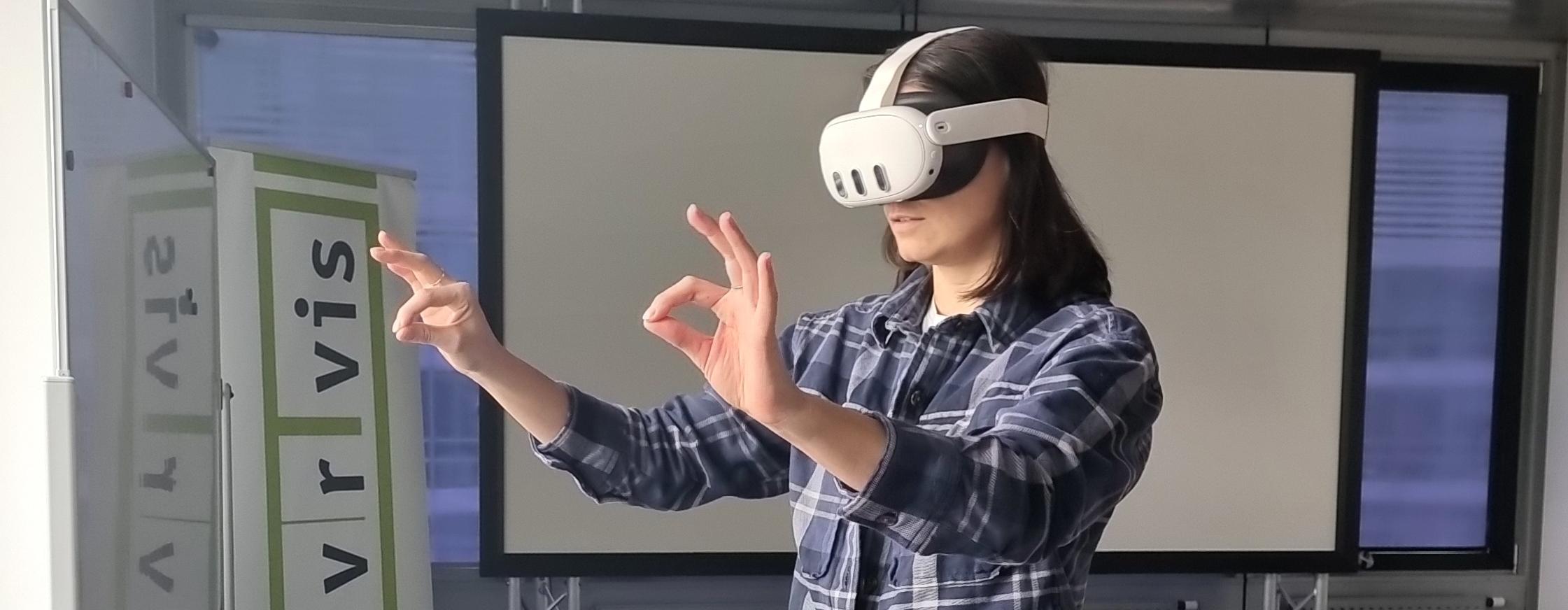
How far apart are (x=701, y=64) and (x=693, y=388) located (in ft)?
2.20

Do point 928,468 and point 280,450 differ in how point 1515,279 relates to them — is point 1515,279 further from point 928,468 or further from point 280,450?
point 280,450

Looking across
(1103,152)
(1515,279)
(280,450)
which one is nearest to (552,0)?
(280,450)

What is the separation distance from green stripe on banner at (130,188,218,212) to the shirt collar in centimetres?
92

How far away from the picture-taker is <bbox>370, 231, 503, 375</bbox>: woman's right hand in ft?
2.77

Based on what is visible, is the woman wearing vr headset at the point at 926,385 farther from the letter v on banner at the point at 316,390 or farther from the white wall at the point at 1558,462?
the white wall at the point at 1558,462

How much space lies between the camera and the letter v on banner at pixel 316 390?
1.79 metres

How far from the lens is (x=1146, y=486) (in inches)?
87.4

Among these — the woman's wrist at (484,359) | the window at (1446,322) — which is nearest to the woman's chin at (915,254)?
the woman's wrist at (484,359)

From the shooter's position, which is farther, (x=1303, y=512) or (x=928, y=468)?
(x=1303, y=512)

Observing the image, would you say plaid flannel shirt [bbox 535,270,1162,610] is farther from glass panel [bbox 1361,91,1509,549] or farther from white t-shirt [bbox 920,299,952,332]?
glass panel [bbox 1361,91,1509,549]

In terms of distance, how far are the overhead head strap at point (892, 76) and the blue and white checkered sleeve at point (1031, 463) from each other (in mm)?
269

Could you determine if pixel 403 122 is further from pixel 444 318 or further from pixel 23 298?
pixel 444 318

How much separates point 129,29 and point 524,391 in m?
1.75

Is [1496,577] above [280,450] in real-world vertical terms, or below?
below
